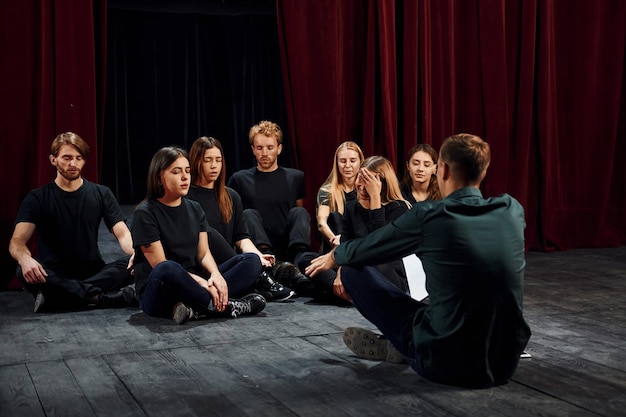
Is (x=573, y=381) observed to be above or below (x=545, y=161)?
below

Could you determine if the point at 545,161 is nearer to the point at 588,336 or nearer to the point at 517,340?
the point at 588,336

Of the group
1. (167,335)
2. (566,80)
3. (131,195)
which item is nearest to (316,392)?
(167,335)

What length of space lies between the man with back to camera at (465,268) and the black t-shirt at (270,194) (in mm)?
2242

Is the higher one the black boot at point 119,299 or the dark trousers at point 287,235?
the dark trousers at point 287,235

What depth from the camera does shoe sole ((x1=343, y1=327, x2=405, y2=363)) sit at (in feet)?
9.14

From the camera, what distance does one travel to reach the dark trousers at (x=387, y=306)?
2.55 m

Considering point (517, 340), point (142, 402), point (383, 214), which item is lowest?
point (142, 402)

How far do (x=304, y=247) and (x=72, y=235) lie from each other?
4.19ft

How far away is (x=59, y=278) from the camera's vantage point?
3871mm

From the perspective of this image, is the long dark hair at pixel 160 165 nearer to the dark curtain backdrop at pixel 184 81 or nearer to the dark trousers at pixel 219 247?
the dark trousers at pixel 219 247

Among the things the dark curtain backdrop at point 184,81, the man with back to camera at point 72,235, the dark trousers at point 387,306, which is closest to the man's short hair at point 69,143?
the man with back to camera at point 72,235

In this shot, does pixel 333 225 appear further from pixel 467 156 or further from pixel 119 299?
pixel 467 156

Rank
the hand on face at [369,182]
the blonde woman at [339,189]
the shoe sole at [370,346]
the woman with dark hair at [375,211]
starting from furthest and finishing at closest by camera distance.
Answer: the blonde woman at [339,189], the woman with dark hair at [375,211], the hand on face at [369,182], the shoe sole at [370,346]

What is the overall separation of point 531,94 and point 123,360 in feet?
12.6
